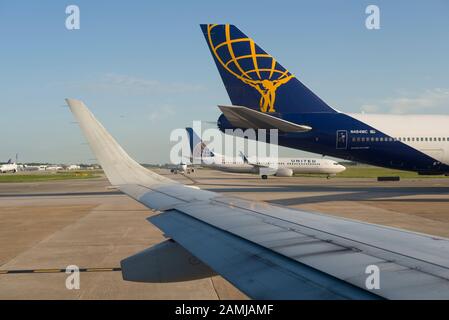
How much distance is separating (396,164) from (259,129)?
934cm

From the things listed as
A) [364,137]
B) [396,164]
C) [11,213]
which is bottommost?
[11,213]

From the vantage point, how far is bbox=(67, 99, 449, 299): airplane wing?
6.91ft

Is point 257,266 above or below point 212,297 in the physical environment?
above

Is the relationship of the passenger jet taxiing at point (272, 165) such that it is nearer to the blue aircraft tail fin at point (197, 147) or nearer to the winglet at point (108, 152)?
the blue aircraft tail fin at point (197, 147)

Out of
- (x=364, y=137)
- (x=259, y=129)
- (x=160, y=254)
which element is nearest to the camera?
(x=160, y=254)

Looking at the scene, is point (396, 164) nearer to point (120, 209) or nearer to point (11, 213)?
point (120, 209)

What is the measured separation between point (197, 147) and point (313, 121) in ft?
144

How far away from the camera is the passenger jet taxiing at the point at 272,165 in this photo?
57.2 metres

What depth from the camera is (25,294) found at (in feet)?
20.0

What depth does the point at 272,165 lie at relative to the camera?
57.3 m

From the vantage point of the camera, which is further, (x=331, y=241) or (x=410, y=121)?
(x=410, y=121)

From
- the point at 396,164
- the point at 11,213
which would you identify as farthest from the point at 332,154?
the point at 11,213

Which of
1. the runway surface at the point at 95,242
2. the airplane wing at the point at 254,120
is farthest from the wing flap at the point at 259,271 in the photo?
the airplane wing at the point at 254,120

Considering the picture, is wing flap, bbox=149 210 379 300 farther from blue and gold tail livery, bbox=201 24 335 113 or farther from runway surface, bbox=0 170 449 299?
blue and gold tail livery, bbox=201 24 335 113
